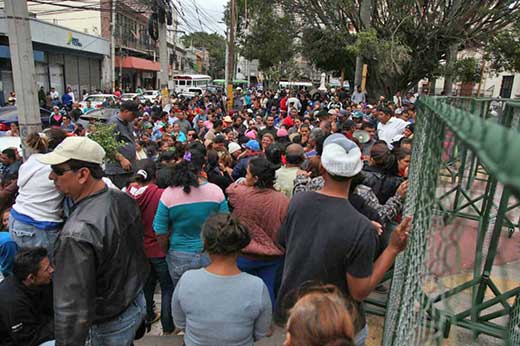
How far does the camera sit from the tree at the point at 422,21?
17031 millimetres

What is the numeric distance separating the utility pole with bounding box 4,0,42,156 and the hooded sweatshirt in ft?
10.9

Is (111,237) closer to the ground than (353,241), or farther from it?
closer to the ground

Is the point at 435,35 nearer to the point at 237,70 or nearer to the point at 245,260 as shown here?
the point at 245,260

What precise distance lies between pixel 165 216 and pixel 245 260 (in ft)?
2.67

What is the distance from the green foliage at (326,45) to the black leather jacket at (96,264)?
1692cm

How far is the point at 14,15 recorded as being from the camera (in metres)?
5.26

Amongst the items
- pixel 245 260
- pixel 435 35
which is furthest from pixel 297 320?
pixel 435 35

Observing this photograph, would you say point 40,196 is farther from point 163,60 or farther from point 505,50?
point 505,50

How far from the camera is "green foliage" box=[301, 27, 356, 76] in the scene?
18.7 metres

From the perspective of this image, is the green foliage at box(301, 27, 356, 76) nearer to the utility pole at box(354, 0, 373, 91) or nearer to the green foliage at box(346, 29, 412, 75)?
the utility pole at box(354, 0, 373, 91)

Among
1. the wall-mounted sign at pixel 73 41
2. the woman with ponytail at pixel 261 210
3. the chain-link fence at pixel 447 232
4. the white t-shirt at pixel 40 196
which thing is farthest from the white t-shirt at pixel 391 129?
the wall-mounted sign at pixel 73 41

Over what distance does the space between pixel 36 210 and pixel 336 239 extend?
2459 millimetres

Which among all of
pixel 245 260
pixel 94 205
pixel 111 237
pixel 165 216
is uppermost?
pixel 94 205

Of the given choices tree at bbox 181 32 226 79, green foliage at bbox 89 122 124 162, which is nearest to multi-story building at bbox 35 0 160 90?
green foliage at bbox 89 122 124 162
